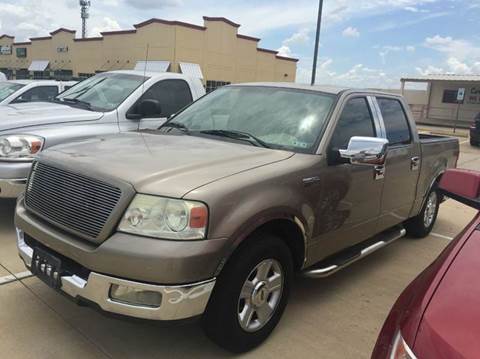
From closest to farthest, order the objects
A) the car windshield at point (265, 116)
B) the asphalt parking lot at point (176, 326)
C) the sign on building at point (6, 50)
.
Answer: the asphalt parking lot at point (176, 326) < the car windshield at point (265, 116) < the sign on building at point (6, 50)

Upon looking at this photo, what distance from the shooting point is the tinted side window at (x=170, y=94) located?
20.5ft

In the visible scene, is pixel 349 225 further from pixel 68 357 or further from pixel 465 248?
pixel 68 357

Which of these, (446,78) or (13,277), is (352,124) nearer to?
(13,277)

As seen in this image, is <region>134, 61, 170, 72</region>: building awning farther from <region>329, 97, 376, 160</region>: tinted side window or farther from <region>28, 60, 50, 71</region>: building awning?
<region>329, 97, 376, 160</region>: tinted side window

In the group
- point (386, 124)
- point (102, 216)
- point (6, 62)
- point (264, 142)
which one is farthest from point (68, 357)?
point (6, 62)

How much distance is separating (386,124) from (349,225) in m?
1.25

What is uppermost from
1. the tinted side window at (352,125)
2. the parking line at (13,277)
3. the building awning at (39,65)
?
the building awning at (39,65)

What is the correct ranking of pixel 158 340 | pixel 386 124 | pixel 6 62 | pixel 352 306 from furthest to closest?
1. pixel 6 62
2. pixel 386 124
3. pixel 352 306
4. pixel 158 340

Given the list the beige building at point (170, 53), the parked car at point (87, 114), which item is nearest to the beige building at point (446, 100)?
the beige building at point (170, 53)

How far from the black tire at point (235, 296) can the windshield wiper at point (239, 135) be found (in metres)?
0.83

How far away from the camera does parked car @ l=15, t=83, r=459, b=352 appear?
2553mm

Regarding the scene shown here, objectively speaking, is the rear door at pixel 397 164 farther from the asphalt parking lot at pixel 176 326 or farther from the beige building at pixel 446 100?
the beige building at pixel 446 100

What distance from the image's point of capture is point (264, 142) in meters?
3.64

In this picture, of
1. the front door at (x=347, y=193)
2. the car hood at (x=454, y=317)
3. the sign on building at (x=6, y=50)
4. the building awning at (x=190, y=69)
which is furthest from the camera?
the sign on building at (x=6, y=50)
